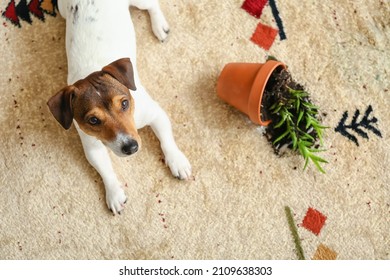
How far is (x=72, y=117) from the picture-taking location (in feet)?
6.77

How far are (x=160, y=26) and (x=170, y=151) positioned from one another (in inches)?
27.5

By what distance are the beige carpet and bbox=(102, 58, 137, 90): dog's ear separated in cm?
59

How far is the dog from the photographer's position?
6.66 feet

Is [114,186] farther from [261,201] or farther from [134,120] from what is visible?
[261,201]

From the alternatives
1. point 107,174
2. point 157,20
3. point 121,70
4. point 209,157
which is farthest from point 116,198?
point 157,20

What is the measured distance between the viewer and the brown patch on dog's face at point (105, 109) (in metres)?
2.02

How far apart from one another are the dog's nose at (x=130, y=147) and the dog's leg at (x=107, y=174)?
367mm

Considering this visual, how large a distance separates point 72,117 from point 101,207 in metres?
0.68

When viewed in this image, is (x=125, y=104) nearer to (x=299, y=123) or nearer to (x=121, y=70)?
(x=121, y=70)

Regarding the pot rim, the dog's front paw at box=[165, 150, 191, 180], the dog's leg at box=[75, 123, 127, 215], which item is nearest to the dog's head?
the dog's leg at box=[75, 123, 127, 215]

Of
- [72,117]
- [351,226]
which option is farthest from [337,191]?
[72,117]

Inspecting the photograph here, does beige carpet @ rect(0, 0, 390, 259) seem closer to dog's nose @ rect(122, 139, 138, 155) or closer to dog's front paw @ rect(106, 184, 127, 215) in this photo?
dog's front paw @ rect(106, 184, 127, 215)

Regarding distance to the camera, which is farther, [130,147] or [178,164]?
[178,164]

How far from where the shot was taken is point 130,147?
6.76 ft
